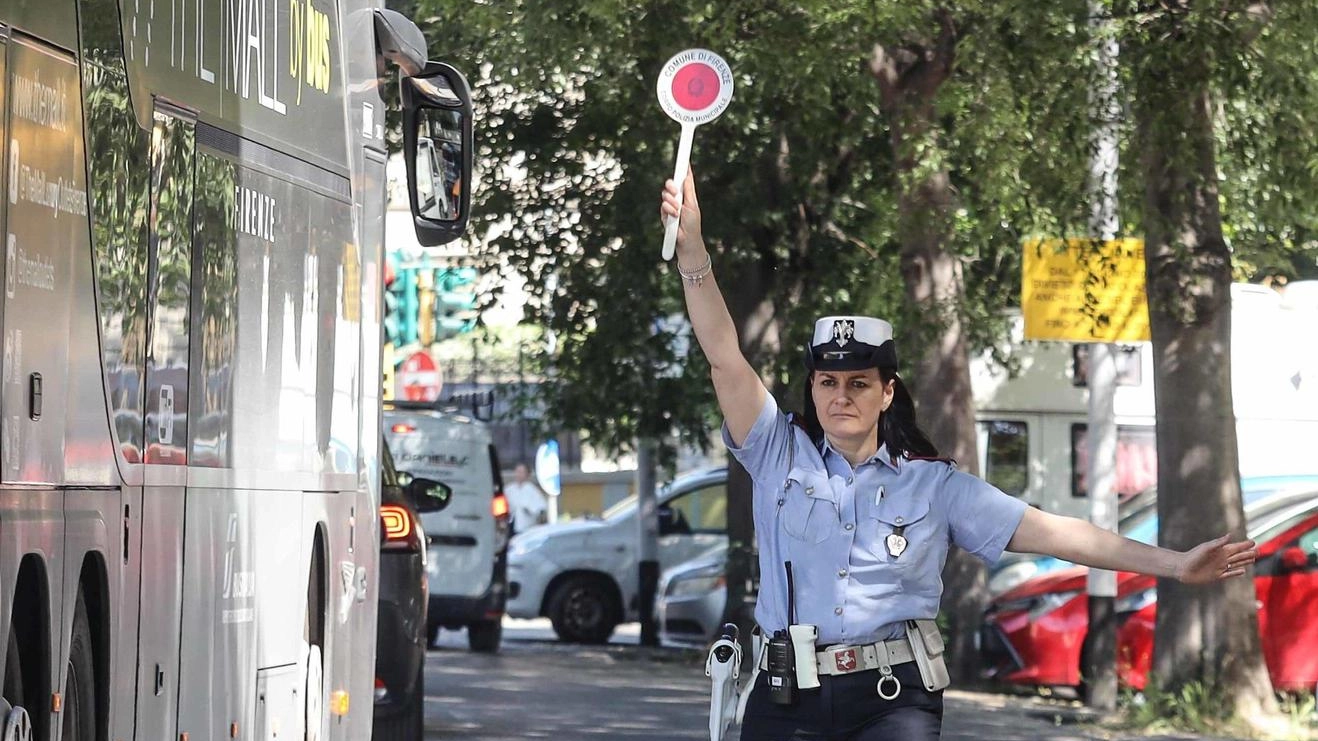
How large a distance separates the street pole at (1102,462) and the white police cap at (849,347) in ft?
29.9

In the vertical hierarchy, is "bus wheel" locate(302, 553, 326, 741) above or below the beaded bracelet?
below

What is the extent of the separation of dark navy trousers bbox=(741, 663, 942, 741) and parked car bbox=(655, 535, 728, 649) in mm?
17088

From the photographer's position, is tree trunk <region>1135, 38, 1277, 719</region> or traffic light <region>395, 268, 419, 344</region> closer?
tree trunk <region>1135, 38, 1277, 719</region>

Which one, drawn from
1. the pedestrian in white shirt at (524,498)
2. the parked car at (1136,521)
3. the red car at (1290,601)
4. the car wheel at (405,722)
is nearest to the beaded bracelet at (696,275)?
the car wheel at (405,722)

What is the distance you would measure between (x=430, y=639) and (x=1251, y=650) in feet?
36.7

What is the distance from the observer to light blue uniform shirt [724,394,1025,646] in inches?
234

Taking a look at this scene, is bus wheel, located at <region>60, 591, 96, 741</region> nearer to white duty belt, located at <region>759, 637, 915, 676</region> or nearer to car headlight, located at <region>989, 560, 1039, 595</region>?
white duty belt, located at <region>759, 637, 915, 676</region>

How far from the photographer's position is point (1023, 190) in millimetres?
15258

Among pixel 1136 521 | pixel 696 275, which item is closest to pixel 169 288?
pixel 696 275

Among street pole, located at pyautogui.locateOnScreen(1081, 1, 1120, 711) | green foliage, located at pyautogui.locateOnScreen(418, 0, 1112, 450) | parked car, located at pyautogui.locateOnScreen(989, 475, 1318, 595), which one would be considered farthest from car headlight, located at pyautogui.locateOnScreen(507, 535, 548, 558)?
street pole, located at pyautogui.locateOnScreen(1081, 1, 1120, 711)

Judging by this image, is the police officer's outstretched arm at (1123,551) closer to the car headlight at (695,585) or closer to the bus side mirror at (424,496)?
the bus side mirror at (424,496)

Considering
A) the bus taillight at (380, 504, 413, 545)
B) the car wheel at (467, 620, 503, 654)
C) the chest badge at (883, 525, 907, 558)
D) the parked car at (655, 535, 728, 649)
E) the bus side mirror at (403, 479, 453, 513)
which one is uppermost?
the bus side mirror at (403, 479, 453, 513)

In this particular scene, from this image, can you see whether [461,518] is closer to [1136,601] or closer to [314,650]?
[1136,601]

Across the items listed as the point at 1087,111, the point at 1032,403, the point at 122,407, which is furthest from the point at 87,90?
the point at 1032,403
